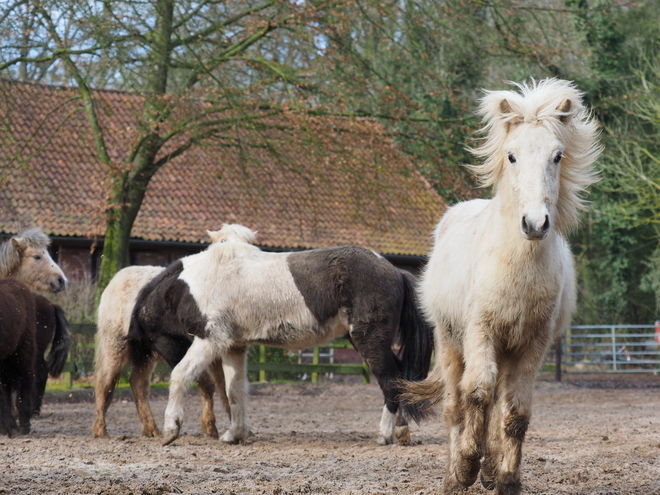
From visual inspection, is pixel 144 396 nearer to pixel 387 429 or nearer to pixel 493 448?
pixel 387 429

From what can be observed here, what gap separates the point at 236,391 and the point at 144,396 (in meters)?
1.25

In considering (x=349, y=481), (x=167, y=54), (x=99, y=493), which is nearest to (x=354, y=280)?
(x=349, y=481)

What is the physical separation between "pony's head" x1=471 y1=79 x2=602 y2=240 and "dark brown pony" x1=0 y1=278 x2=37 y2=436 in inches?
223

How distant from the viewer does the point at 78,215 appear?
20.3 meters

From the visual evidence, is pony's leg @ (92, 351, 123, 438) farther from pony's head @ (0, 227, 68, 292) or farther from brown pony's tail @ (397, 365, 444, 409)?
brown pony's tail @ (397, 365, 444, 409)

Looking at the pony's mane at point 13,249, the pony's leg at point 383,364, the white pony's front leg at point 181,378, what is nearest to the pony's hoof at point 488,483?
the pony's leg at point 383,364

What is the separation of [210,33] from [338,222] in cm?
956

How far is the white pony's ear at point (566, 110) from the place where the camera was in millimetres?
4996

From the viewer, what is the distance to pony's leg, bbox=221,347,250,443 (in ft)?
27.4

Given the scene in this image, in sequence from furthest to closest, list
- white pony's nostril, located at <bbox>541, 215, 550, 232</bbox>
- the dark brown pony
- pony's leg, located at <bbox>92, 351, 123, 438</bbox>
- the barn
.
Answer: the barn < pony's leg, located at <bbox>92, 351, 123, 438</bbox> < the dark brown pony < white pony's nostril, located at <bbox>541, 215, 550, 232</bbox>

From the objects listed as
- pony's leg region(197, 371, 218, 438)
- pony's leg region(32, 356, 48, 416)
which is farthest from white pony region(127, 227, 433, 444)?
pony's leg region(32, 356, 48, 416)

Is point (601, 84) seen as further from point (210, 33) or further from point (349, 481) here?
point (349, 481)

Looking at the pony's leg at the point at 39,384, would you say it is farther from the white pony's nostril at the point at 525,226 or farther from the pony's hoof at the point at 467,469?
the white pony's nostril at the point at 525,226

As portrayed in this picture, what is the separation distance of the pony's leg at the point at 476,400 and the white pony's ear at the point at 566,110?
4.41ft
